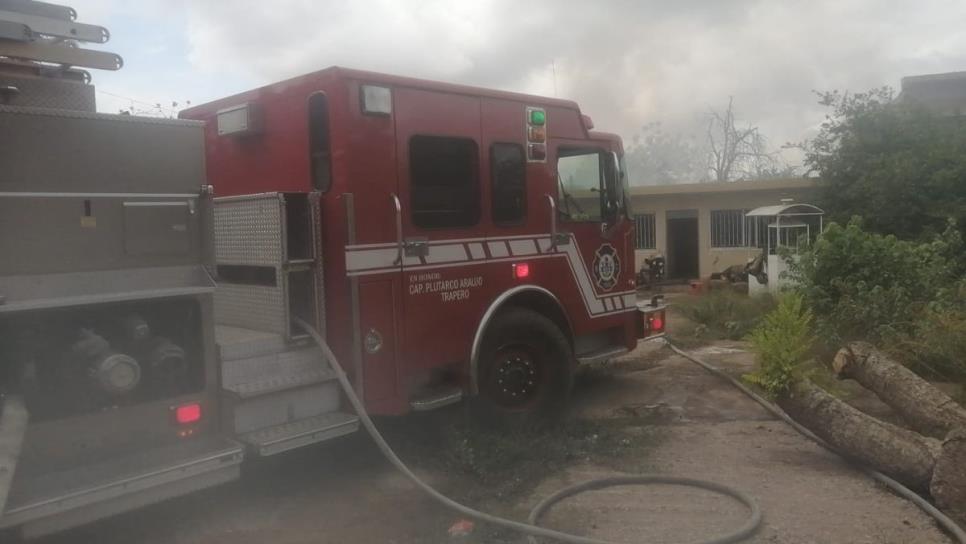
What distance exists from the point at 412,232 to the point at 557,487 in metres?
1.87

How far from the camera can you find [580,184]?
6.64 meters

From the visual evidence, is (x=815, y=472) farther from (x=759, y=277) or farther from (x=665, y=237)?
(x=665, y=237)

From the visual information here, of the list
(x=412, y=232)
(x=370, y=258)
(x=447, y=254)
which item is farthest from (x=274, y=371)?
(x=447, y=254)

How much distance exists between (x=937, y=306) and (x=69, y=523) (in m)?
8.18


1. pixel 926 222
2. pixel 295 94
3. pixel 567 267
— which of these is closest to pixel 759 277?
pixel 926 222

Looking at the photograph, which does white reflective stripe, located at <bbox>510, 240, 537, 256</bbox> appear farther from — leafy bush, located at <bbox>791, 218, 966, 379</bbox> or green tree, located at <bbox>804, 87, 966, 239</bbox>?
green tree, located at <bbox>804, 87, 966, 239</bbox>

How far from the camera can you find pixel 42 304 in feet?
11.3

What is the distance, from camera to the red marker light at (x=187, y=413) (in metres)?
4.02

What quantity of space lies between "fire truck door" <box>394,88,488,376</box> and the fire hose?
594mm

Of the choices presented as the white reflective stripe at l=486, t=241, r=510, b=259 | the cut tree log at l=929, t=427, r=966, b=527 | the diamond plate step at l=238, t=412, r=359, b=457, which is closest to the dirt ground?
the cut tree log at l=929, t=427, r=966, b=527

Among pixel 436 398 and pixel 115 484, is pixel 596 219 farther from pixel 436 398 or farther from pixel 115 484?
pixel 115 484

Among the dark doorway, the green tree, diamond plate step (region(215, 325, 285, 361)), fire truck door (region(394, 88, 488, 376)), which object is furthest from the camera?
the dark doorway

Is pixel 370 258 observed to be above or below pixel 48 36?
below

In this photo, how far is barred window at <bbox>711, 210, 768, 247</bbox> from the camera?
18672 millimetres
